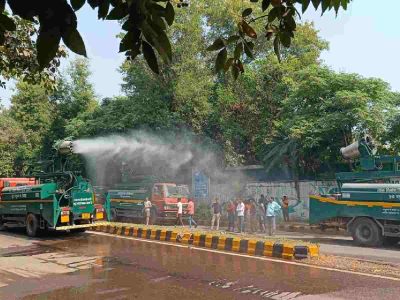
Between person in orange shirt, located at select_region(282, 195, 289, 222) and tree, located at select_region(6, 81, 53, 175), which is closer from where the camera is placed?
person in orange shirt, located at select_region(282, 195, 289, 222)

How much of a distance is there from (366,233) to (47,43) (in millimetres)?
13917

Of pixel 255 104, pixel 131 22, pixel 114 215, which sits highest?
pixel 255 104

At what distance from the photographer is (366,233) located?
13.9 meters

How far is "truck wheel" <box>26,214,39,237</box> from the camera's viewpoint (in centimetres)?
1568

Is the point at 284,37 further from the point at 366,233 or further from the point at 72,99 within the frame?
the point at 72,99

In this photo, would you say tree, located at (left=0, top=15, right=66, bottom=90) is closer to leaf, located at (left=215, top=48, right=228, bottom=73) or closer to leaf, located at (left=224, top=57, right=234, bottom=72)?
leaf, located at (left=224, top=57, right=234, bottom=72)

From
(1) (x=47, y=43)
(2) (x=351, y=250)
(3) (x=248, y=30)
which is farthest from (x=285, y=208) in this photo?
(1) (x=47, y=43)

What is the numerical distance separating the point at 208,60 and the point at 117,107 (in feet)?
20.0

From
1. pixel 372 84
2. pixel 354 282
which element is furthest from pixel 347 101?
pixel 354 282

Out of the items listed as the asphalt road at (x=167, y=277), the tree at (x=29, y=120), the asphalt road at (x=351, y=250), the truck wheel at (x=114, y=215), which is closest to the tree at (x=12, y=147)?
the tree at (x=29, y=120)

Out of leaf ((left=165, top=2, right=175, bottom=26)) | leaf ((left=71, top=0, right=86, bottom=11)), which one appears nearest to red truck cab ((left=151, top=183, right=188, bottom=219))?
leaf ((left=165, top=2, right=175, bottom=26))

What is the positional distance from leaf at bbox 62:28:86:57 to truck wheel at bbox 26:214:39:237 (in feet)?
50.0

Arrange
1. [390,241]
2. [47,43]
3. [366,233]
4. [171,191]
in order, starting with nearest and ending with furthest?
[47,43] → [366,233] → [390,241] → [171,191]

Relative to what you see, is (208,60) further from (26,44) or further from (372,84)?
(26,44)
